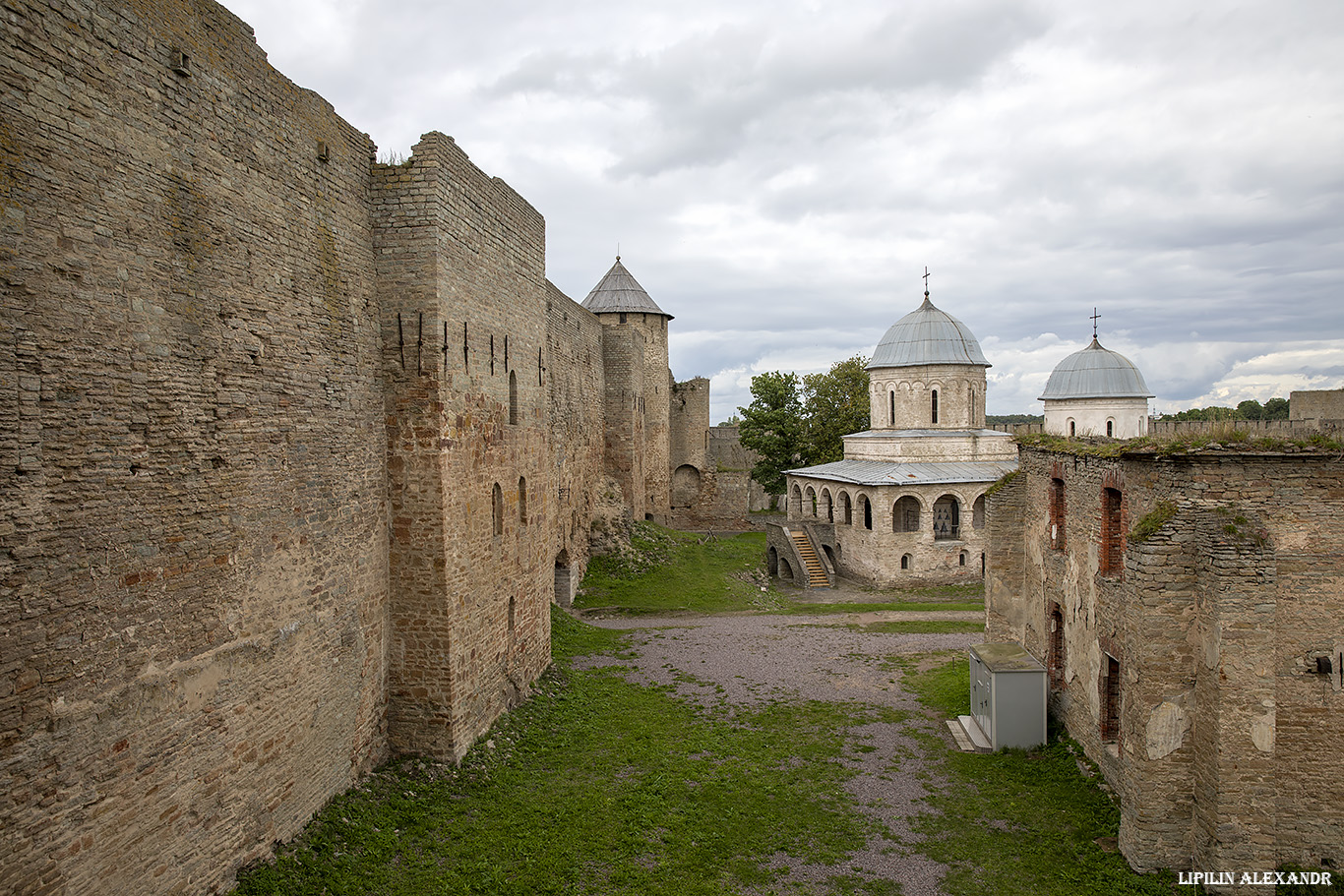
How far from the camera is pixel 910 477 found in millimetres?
29453

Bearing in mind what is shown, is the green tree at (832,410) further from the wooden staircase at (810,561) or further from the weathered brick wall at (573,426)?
the weathered brick wall at (573,426)

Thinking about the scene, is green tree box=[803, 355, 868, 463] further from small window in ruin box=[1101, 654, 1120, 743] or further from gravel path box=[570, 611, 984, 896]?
small window in ruin box=[1101, 654, 1120, 743]

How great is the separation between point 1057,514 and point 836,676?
6.21 meters

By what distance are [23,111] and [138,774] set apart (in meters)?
5.21

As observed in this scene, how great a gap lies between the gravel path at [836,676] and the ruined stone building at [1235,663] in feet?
9.16

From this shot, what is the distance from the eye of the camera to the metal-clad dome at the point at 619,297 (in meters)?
35.9

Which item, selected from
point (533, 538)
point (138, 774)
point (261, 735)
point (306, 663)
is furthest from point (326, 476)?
point (533, 538)

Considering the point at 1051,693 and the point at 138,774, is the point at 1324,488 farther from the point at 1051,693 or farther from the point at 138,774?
the point at 138,774

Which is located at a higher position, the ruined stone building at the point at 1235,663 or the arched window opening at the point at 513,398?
the arched window opening at the point at 513,398

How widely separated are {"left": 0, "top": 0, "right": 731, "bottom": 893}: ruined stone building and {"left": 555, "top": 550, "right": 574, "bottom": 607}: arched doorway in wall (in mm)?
8915

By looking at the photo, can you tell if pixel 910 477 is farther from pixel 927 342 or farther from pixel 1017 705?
pixel 1017 705

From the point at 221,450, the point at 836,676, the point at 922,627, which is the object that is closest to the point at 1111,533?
the point at 836,676

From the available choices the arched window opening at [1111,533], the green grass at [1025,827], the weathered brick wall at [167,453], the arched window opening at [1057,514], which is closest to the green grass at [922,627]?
the green grass at [1025,827]

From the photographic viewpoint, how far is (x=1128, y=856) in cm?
923
